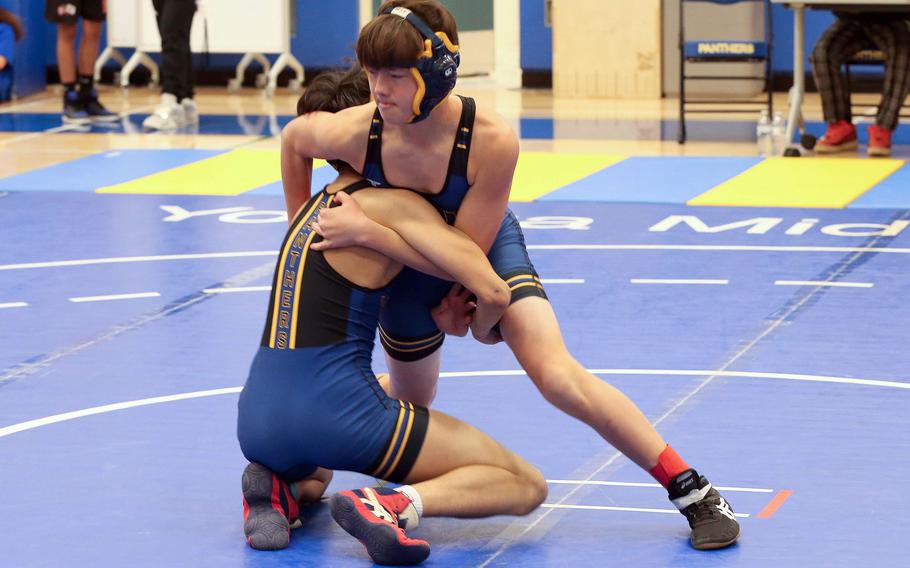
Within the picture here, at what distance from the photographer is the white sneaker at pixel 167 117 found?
13.0 meters

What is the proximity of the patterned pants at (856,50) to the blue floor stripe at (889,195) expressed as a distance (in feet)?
2.70

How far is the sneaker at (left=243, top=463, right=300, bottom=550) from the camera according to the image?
3994 millimetres

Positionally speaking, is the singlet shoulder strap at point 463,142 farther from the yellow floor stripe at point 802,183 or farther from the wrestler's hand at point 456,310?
the yellow floor stripe at point 802,183

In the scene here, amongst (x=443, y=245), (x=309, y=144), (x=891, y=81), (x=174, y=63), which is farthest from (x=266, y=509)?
(x=174, y=63)

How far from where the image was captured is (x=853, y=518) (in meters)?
4.15

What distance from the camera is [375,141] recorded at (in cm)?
415

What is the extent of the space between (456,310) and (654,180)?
595 cm

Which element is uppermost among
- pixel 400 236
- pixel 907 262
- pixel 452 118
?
pixel 452 118

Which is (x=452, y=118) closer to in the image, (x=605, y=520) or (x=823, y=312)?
(x=605, y=520)

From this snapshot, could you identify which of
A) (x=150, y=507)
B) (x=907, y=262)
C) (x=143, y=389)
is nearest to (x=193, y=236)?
(x=143, y=389)

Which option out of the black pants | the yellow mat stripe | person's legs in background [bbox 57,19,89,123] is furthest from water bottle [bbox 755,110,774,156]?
person's legs in background [bbox 57,19,89,123]

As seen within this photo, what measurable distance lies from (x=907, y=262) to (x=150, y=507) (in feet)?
14.2

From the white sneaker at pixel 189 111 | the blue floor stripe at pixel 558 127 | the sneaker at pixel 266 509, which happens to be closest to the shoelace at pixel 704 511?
the sneaker at pixel 266 509

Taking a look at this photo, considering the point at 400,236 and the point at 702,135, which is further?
the point at 702,135
